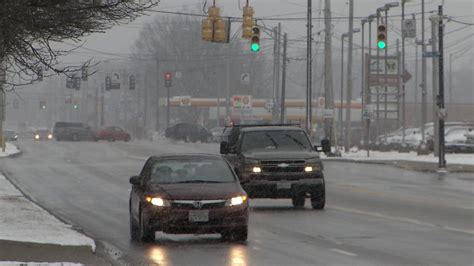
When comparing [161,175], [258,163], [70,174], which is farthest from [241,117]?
[161,175]

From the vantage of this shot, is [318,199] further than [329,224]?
Yes

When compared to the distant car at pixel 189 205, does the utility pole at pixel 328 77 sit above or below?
above

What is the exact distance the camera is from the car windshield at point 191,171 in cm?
1611

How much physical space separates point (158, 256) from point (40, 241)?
177 cm

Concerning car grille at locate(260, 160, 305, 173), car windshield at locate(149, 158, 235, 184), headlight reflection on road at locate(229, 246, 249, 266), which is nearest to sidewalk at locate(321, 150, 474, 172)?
car grille at locate(260, 160, 305, 173)

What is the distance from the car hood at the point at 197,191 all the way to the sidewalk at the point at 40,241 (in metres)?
1.37

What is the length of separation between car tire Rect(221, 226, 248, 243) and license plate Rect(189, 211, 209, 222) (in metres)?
0.54

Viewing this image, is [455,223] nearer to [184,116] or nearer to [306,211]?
[306,211]

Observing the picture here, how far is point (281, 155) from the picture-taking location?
73.2ft

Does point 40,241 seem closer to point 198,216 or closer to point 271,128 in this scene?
point 198,216

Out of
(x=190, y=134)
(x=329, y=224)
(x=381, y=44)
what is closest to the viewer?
(x=329, y=224)

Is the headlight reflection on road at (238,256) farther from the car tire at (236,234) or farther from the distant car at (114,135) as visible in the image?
the distant car at (114,135)

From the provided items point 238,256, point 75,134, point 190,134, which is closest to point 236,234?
point 238,256

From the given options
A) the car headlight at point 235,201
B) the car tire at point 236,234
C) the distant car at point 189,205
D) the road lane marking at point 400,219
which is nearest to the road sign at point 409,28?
the road lane marking at point 400,219
